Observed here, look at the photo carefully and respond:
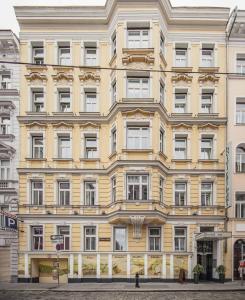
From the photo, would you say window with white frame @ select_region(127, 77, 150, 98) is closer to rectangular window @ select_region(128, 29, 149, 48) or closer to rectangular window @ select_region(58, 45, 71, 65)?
rectangular window @ select_region(128, 29, 149, 48)

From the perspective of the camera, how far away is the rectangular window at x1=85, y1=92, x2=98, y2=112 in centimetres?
3142

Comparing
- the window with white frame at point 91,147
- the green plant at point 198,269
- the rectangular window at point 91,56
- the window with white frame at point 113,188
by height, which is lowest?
the green plant at point 198,269

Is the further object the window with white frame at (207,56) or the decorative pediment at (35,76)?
the window with white frame at (207,56)

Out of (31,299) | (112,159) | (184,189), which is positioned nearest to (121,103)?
(112,159)

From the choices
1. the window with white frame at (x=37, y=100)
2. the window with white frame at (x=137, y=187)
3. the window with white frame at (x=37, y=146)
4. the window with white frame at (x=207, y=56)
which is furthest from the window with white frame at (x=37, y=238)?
the window with white frame at (x=207, y=56)

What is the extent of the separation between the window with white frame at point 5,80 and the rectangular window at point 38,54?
244 centimetres

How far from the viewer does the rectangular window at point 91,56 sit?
3175cm

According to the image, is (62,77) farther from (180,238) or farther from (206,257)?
(206,257)

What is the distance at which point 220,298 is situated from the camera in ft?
69.3

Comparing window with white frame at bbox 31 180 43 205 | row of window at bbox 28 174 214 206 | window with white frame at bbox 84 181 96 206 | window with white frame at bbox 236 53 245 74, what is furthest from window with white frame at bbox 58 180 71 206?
window with white frame at bbox 236 53 245 74

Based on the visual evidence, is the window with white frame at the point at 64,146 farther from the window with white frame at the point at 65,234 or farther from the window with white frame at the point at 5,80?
the window with white frame at the point at 5,80

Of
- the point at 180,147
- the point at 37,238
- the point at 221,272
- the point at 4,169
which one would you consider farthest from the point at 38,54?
the point at 221,272

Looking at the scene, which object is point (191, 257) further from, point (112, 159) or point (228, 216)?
point (112, 159)

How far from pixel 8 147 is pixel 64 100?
5.56m
